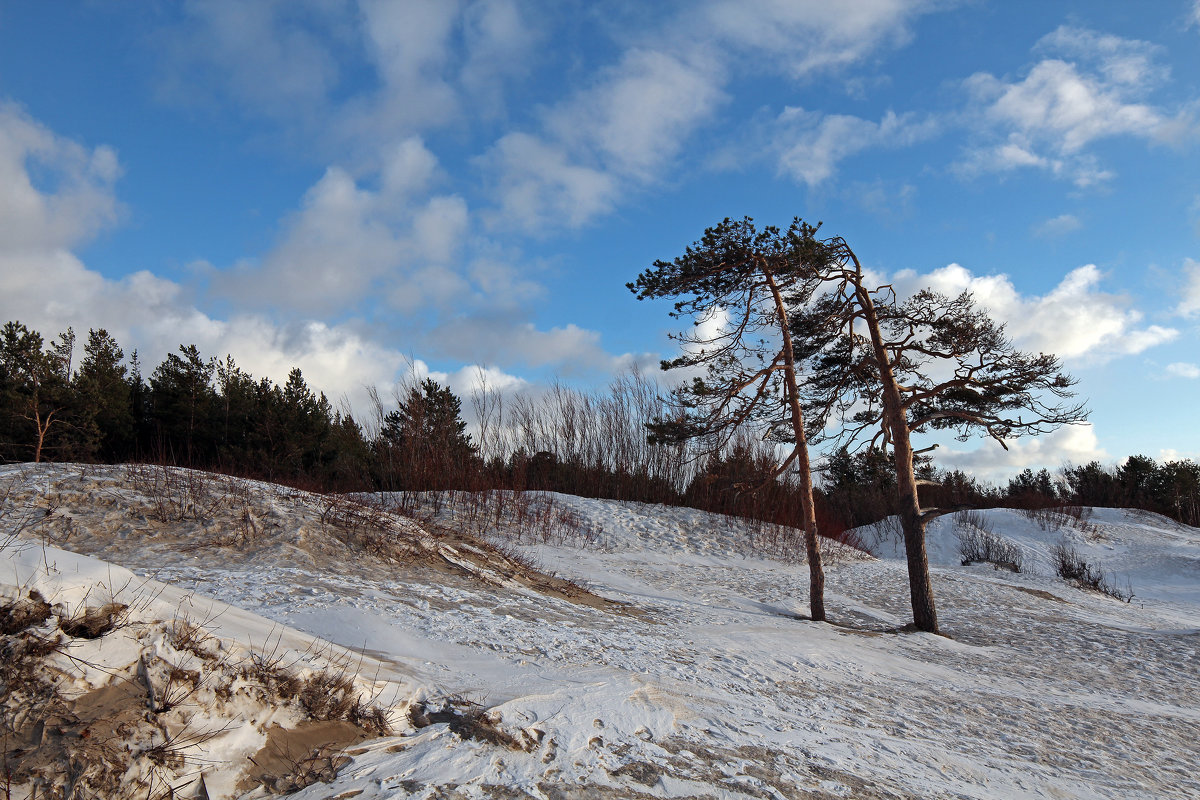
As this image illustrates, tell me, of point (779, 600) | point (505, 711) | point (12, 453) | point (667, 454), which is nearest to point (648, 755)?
point (505, 711)

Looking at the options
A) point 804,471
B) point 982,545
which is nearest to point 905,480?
point 804,471

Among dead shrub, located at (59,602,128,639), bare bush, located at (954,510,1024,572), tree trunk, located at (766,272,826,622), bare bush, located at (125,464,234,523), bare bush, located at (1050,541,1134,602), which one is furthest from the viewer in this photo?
bare bush, located at (954,510,1024,572)

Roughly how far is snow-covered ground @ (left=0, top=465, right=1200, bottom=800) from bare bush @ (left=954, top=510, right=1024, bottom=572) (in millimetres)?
6941

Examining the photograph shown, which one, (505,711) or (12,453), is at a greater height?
(12,453)

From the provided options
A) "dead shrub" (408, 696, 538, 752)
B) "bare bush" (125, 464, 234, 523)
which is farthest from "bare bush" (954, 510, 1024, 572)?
"bare bush" (125, 464, 234, 523)

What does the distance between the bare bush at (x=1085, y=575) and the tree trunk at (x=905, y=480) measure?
375 inches

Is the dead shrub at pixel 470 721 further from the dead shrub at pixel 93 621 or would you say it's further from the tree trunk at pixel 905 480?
the tree trunk at pixel 905 480

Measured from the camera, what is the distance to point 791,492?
20.0 m

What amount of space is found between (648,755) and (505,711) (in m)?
0.81

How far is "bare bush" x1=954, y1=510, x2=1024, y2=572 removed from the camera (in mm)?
19250

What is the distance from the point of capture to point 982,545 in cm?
2147

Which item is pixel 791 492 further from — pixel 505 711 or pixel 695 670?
pixel 505 711

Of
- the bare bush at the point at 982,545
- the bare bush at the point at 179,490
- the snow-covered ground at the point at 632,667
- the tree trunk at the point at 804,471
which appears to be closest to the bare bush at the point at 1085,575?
the bare bush at the point at 982,545

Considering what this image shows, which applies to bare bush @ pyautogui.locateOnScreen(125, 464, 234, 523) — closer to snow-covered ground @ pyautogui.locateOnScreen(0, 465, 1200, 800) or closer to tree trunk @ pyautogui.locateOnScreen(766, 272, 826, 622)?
snow-covered ground @ pyautogui.locateOnScreen(0, 465, 1200, 800)
